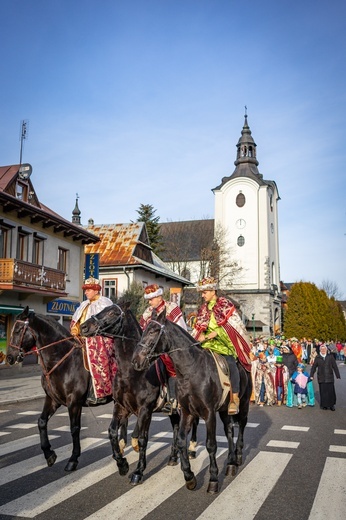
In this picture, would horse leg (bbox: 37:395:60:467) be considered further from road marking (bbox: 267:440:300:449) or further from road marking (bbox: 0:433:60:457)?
road marking (bbox: 267:440:300:449)

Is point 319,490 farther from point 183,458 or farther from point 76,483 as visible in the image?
point 76,483

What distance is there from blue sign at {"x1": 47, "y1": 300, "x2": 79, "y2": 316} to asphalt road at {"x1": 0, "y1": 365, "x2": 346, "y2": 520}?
18122 mm

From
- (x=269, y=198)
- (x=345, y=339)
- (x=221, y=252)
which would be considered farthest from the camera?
(x=345, y=339)

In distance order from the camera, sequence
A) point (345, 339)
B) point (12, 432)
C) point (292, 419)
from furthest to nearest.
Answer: point (345, 339), point (292, 419), point (12, 432)

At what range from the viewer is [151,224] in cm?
5353

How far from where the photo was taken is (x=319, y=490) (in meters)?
5.94

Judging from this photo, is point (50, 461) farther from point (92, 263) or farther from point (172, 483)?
point (92, 263)

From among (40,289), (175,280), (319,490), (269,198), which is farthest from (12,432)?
(269,198)

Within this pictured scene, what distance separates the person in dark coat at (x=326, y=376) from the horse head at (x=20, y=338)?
10091mm

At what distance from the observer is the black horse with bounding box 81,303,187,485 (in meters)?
6.56

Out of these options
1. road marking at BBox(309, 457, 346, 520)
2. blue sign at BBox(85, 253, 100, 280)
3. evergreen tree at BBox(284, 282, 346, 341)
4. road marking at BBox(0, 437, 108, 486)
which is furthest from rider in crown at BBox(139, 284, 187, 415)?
evergreen tree at BBox(284, 282, 346, 341)

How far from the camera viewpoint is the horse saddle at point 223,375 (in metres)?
6.60

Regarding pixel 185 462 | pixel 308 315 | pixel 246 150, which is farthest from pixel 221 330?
pixel 246 150

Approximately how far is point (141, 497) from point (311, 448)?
3970mm
